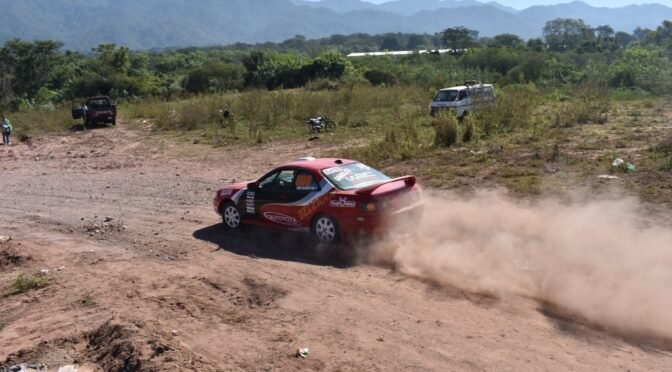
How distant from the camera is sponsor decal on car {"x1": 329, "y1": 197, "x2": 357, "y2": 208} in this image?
9151 millimetres

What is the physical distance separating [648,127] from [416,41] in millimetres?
183559

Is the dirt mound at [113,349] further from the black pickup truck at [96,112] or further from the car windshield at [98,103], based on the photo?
the car windshield at [98,103]

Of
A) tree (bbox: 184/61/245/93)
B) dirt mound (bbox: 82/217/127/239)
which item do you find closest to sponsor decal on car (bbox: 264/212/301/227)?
dirt mound (bbox: 82/217/127/239)

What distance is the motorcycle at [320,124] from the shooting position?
943 inches

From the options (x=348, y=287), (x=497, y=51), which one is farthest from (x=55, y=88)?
(x=348, y=287)

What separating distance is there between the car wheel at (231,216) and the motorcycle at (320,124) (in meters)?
13.2

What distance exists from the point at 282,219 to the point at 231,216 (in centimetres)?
134

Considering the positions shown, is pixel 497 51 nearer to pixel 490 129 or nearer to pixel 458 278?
pixel 490 129

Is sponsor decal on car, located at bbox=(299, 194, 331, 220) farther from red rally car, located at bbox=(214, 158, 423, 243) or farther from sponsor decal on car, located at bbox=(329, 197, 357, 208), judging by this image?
sponsor decal on car, located at bbox=(329, 197, 357, 208)

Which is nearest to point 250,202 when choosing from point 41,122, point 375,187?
point 375,187

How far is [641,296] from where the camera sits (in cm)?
702

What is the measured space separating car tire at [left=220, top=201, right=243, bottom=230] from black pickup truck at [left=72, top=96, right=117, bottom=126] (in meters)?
21.6

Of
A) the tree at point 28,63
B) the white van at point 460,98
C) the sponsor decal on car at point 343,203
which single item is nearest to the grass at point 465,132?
the white van at point 460,98

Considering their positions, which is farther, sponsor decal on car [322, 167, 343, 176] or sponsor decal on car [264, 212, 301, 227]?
sponsor decal on car [264, 212, 301, 227]
